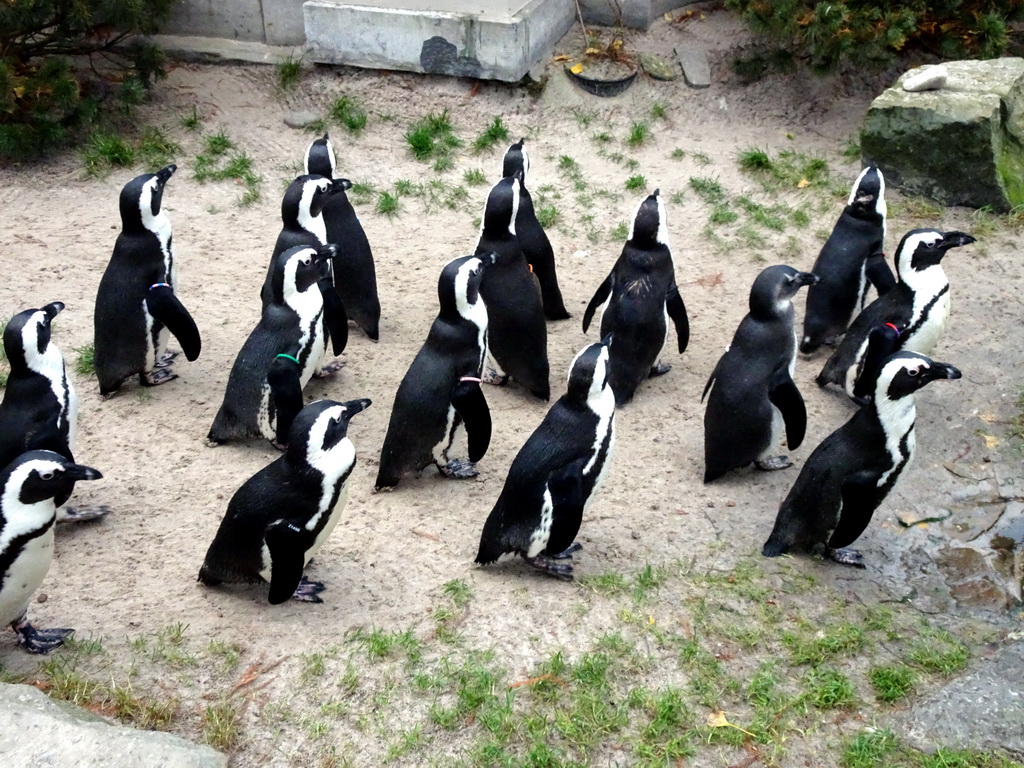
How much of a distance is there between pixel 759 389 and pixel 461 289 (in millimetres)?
1469

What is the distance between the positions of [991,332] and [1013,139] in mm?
2076

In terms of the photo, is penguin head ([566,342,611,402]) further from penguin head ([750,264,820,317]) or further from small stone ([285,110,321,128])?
small stone ([285,110,321,128])

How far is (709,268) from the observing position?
7004mm

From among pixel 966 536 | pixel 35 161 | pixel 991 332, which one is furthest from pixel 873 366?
pixel 35 161

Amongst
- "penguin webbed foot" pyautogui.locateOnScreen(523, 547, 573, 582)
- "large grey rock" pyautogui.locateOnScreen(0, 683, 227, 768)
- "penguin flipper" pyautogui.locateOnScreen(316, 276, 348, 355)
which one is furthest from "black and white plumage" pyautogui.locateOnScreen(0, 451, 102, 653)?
"penguin flipper" pyautogui.locateOnScreen(316, 276, 348, 355)

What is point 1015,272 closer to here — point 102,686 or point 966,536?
point 966,536

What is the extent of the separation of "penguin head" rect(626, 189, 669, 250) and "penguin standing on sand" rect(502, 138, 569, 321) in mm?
672

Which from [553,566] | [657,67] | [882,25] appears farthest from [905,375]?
[657,67]

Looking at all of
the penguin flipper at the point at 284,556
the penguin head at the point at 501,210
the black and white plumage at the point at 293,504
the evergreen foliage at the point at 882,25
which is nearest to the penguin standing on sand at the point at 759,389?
the penguin head at the point at 501,210

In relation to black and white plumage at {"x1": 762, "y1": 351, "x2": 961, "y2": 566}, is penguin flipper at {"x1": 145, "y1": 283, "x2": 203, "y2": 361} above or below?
above

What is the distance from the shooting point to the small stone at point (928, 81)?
285 inches

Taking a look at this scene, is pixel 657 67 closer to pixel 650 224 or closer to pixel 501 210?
pixel 650 224

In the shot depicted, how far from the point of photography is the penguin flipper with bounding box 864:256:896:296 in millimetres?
5887

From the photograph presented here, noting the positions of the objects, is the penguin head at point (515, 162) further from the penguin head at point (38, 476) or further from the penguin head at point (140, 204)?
the penguin head at point (38, 476)
